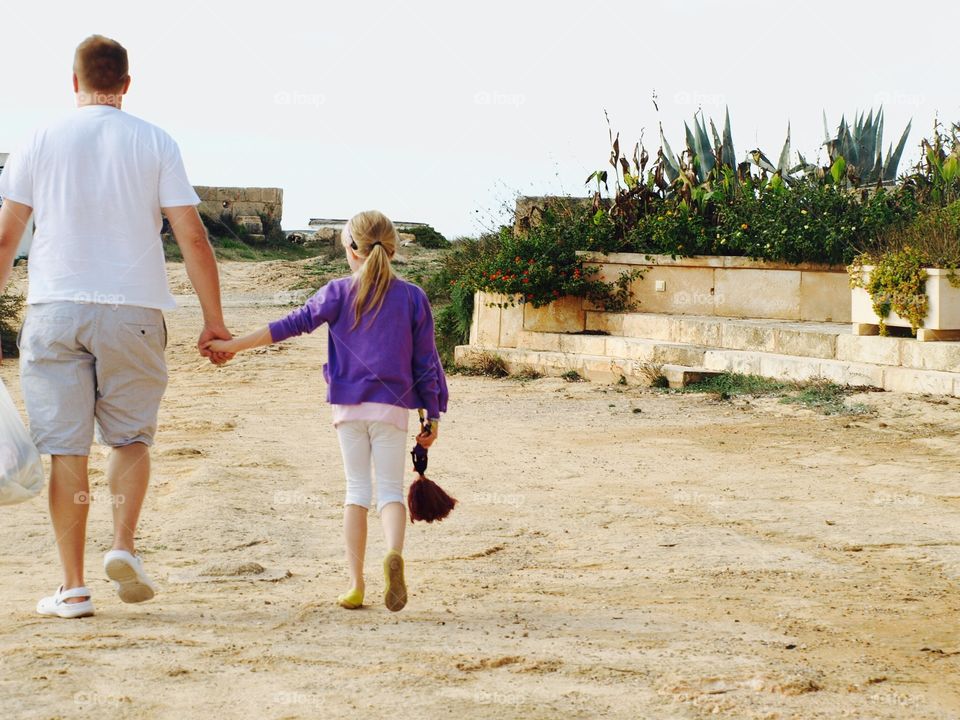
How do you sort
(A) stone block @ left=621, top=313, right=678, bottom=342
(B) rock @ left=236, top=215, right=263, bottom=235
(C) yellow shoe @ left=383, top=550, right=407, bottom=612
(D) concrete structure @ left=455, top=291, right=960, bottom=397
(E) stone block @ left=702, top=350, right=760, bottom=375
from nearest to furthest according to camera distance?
(C) yellow shoe @ left=383, top=550, right=407, bottom=612
(D) concrete structure @ left=455, top=291, right=960, bottom=397
(E) stone block @ left=702, top=350, right=760, bottom=375
(A) stone block @ left=621, top=313, right=678, bottom=342
(B) rock @ left=236, top=215, right=263, bottom=235

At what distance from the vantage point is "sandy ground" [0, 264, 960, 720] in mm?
3387

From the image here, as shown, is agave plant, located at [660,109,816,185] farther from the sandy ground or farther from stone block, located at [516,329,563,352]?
the sandy ground

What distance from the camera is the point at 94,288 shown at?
396 centimetres

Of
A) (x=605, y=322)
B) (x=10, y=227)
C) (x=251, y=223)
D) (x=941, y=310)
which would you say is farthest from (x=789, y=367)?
(x=251, y=223)

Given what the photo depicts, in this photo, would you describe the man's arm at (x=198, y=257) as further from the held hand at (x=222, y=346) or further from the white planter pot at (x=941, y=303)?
the white planter pot at (x=941, y=303)

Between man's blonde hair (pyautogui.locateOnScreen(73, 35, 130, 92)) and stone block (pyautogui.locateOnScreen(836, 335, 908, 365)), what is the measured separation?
7.60m

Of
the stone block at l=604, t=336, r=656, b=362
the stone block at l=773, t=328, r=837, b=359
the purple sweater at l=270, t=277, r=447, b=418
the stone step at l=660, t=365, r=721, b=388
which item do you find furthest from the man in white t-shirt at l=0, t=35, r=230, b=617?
the stone block at l=604, t=336, r=656, b=362

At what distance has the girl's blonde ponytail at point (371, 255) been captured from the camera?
14.0ft

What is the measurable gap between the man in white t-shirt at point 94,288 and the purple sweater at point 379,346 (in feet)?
1.75

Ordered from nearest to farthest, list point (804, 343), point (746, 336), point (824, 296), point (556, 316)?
point (804, 343) < point (746, 336) < point (824, 296) < point (556, 316)

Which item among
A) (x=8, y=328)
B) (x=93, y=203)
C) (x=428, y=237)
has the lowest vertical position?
(x=8, y=328)

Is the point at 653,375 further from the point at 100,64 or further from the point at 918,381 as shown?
the point at 100,64

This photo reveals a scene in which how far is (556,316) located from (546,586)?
8.32 metres

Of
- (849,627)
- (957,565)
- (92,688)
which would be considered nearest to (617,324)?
(957,565)
